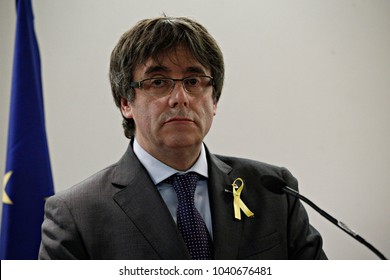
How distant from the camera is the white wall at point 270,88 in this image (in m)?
2.61

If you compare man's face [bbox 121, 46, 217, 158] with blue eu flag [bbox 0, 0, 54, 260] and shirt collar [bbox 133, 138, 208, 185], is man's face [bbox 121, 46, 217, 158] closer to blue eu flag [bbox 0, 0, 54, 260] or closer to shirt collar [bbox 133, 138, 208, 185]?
shirt collar [bbox 133, 138, 208, 185]

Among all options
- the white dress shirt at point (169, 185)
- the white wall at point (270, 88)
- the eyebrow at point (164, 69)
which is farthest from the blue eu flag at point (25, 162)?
the eyebrow at point (164, 69)

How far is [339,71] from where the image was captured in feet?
8.75

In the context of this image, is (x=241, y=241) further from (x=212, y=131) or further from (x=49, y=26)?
(x=49, y=26)

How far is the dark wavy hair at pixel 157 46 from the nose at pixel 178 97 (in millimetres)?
140

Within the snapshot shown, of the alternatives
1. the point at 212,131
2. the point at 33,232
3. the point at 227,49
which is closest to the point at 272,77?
the point at 227,49

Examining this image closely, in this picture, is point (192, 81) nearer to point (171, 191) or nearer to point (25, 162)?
point (171, 191)

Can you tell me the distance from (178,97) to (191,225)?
1.41 feet

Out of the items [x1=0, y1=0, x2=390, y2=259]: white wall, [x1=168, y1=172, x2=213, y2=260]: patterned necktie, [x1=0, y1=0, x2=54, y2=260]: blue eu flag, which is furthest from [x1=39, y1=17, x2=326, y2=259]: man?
[x1=0, y1=0, x2=390, y2=259]: white wall

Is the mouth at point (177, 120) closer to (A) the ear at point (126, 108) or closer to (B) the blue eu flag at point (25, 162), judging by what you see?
(A) the ear at point (126, 108)

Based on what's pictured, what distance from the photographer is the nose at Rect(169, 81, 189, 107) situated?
5.16ft

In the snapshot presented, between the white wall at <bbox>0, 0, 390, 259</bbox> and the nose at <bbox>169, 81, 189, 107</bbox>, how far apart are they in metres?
1.05

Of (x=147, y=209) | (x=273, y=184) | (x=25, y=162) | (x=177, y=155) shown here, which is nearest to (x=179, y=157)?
(x=177, y=155)

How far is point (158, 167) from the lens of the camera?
1.63m
